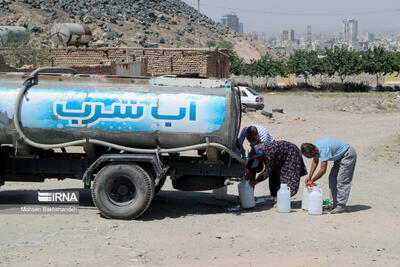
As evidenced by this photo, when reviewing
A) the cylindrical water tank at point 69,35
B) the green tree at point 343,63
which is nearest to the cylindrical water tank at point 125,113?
the cylindrical water tank at point 69,35

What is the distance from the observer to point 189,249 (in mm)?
7258

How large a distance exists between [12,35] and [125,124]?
25532 mm

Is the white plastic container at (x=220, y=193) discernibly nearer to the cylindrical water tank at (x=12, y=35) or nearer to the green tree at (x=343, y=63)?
the cylindrical water tank at (x=12, y=35)

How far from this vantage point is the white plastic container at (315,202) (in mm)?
9172

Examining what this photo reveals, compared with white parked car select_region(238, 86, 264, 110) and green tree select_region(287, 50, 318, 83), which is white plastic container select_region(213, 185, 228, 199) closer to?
white parked car select_region(238, 86, 264, 110)

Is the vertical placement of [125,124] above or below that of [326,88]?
above

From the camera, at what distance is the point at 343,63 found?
4931cm

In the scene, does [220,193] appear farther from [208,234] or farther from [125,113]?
[125,113]

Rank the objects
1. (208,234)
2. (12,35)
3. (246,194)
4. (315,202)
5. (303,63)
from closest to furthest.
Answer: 1. (208,234)
2. (315,202)
3. (246,194)
4. (12,35)
5. (303,63)

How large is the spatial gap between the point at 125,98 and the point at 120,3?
203ft

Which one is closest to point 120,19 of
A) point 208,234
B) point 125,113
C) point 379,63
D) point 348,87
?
point 348,87

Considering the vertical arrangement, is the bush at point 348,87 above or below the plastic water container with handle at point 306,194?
above

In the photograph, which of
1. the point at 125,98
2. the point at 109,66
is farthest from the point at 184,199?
the point at 109,66

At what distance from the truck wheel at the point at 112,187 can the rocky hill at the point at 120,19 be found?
116 ft
